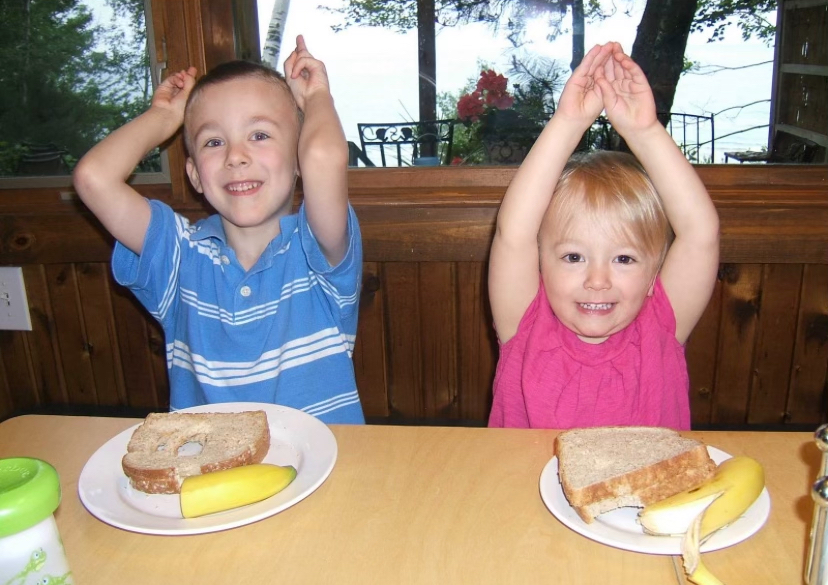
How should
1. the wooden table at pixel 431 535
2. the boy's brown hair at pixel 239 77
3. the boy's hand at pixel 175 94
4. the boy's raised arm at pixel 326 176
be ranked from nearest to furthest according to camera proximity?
the wooden table at pixel 431 535 < the boy's raised arm at pixel 326 176 < the boy's brown hair at pixel 239 77 < the boy's hand at pixel 175 94

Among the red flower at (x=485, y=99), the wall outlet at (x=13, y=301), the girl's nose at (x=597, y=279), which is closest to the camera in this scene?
the girl's nose at (x=597, y=279)

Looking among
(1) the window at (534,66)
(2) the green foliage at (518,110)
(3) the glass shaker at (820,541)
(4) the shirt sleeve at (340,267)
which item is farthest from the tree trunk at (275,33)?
(3) the glass shaker at (820,541)

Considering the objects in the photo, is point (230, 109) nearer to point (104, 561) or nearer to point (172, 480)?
point (172, 480)

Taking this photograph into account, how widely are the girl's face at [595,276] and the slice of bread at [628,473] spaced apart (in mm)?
322

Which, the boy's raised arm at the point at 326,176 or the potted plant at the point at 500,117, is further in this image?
the potted plant at the point at 500,117

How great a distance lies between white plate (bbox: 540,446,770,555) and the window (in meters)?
1.40

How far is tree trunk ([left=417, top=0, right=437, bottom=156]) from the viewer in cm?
197

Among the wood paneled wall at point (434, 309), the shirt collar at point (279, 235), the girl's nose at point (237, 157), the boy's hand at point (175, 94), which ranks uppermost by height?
the boy's hand at point (175, 94)

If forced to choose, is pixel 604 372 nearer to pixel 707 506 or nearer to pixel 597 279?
pixel 597 279

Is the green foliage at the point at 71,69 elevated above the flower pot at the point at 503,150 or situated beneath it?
elevated above

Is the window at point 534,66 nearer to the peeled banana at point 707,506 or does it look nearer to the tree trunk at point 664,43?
the tree trunk at point 664,43

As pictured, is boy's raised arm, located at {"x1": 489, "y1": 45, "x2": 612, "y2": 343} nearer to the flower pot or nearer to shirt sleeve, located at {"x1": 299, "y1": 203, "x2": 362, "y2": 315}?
shirt sleeve, located at {"x1": 299, "y1": 203, "x2": 362, "y2": 315}

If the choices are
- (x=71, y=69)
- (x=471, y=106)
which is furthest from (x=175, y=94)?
(x=471, y=106)

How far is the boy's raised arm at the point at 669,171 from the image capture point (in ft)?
3.72
